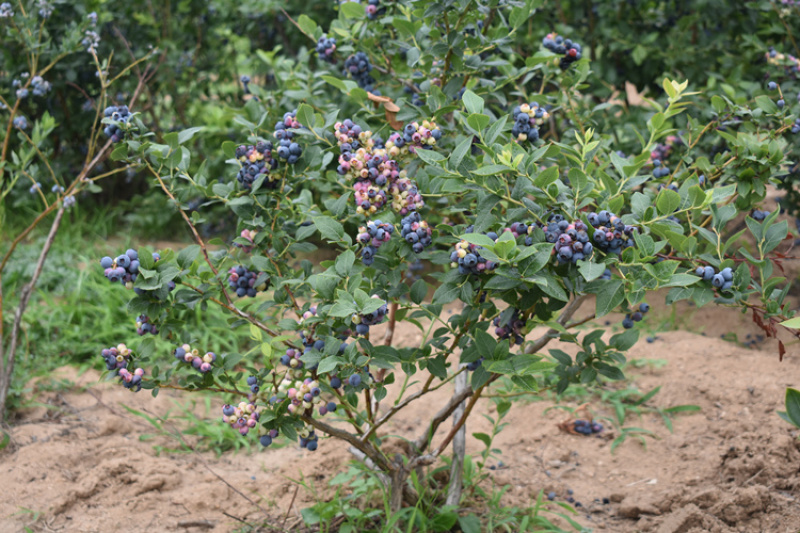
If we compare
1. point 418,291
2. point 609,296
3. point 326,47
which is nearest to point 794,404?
point 609,296

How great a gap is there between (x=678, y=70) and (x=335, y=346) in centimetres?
298

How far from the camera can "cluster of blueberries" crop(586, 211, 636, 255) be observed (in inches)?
52.6

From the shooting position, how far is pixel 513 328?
1609 millimetres

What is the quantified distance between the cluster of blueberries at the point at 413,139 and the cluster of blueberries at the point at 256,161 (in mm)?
309

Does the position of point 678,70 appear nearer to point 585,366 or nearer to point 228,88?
point 585,366

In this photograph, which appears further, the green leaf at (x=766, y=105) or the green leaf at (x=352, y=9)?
the green leaf at (x=352, y=9)

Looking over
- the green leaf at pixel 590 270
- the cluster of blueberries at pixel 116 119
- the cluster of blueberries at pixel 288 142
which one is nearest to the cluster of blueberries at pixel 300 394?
the cluster of blueberries at pixel 288 142

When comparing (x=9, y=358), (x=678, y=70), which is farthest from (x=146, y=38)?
(x=678, y=70)

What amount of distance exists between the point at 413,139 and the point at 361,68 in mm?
625

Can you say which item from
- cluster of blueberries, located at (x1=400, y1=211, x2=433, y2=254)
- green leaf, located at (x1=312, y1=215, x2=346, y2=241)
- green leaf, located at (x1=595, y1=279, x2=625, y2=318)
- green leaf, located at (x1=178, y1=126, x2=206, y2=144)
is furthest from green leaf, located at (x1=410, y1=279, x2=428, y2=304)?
green leaf, located at (x1=178, y1=126, x2=206, y2=144)

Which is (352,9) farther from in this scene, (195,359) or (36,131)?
(36,131)

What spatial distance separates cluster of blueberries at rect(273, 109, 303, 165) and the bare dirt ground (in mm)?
1028

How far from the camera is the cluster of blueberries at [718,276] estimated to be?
1.33m

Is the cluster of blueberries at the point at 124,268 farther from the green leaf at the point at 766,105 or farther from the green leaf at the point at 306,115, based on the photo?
the green leaf at the point at 766,105
